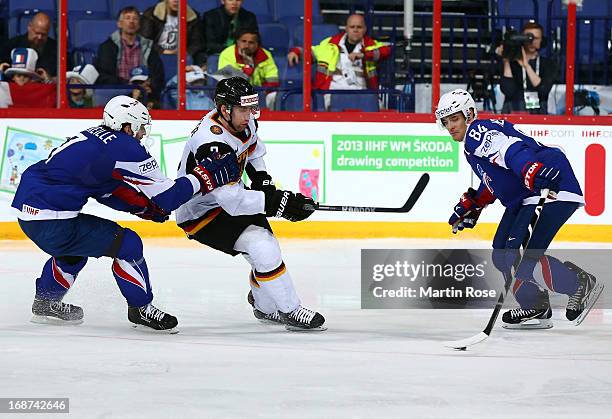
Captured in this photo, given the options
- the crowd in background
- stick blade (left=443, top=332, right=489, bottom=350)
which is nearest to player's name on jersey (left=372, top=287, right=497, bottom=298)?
stick blade (left=443, top=332, right=489, bottom=350)

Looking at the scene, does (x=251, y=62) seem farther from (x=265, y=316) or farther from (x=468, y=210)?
(x=265, y=316)

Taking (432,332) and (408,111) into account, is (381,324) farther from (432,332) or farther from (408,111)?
(408,111)

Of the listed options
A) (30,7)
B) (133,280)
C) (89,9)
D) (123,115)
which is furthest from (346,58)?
(133,280)

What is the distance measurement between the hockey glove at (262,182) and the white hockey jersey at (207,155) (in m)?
0.10

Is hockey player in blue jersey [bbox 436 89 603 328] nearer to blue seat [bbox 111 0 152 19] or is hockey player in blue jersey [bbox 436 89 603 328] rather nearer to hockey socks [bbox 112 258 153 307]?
hockey socks [bbox 112 258 153 307]

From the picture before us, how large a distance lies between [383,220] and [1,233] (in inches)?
97.6

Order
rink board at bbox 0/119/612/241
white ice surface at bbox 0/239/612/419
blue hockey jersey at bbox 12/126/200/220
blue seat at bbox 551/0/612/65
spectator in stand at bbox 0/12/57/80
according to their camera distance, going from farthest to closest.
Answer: blue seat at bbox 551/0/612/65
spectator in stand at bbox 0/12/57/80
rink board at bbox 0/119/612/241
blue hockey jersey at bbox 12/126/200/220
white ice surface at bbox 0/239/612/419

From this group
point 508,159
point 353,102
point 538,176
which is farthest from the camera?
point 353,102

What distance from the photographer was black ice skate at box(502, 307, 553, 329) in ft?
15.3

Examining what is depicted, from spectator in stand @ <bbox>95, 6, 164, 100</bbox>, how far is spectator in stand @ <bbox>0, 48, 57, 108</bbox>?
0.37 m

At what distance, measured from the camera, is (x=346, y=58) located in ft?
27.0

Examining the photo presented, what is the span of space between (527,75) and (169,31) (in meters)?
2.50

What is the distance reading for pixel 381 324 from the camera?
4.73 metres

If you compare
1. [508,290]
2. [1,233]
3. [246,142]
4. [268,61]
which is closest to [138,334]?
[246,142]
